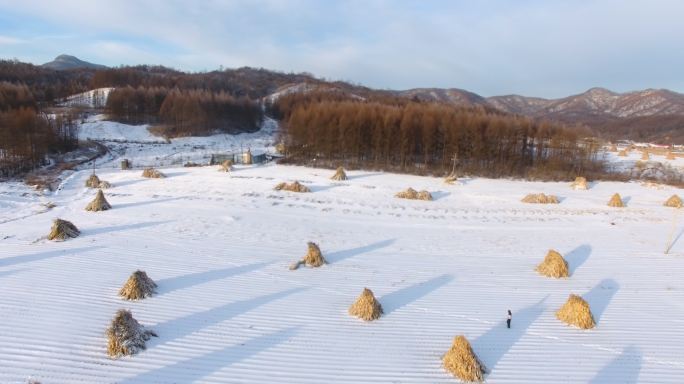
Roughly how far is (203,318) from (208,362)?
118 cm

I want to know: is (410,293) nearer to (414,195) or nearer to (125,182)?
(414,195)

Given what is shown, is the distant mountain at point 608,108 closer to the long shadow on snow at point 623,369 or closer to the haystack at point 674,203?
the haystack at point 674,203

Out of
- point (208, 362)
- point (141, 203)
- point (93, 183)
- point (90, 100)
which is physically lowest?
point (208, 362)

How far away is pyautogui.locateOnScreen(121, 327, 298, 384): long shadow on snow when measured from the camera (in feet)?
16.6

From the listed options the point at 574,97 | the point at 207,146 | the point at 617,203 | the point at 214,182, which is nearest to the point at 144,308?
the point at 214,182

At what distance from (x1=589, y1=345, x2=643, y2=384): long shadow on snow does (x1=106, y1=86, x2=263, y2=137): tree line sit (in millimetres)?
35221

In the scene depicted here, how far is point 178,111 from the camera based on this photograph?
3788 centimetres

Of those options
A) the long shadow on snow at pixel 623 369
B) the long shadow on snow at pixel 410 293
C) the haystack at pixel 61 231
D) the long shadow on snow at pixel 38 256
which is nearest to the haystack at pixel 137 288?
the long shadow on snow at pixel 38 256

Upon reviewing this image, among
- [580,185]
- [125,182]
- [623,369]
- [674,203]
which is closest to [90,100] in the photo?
[125,182]

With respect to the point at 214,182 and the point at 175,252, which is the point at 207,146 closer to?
the point at 214,182

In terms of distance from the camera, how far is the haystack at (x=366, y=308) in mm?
6758

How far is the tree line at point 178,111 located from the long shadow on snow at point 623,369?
35221 mm

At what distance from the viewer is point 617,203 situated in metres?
16.0

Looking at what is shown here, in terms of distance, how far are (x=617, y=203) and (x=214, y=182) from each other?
15957mm
